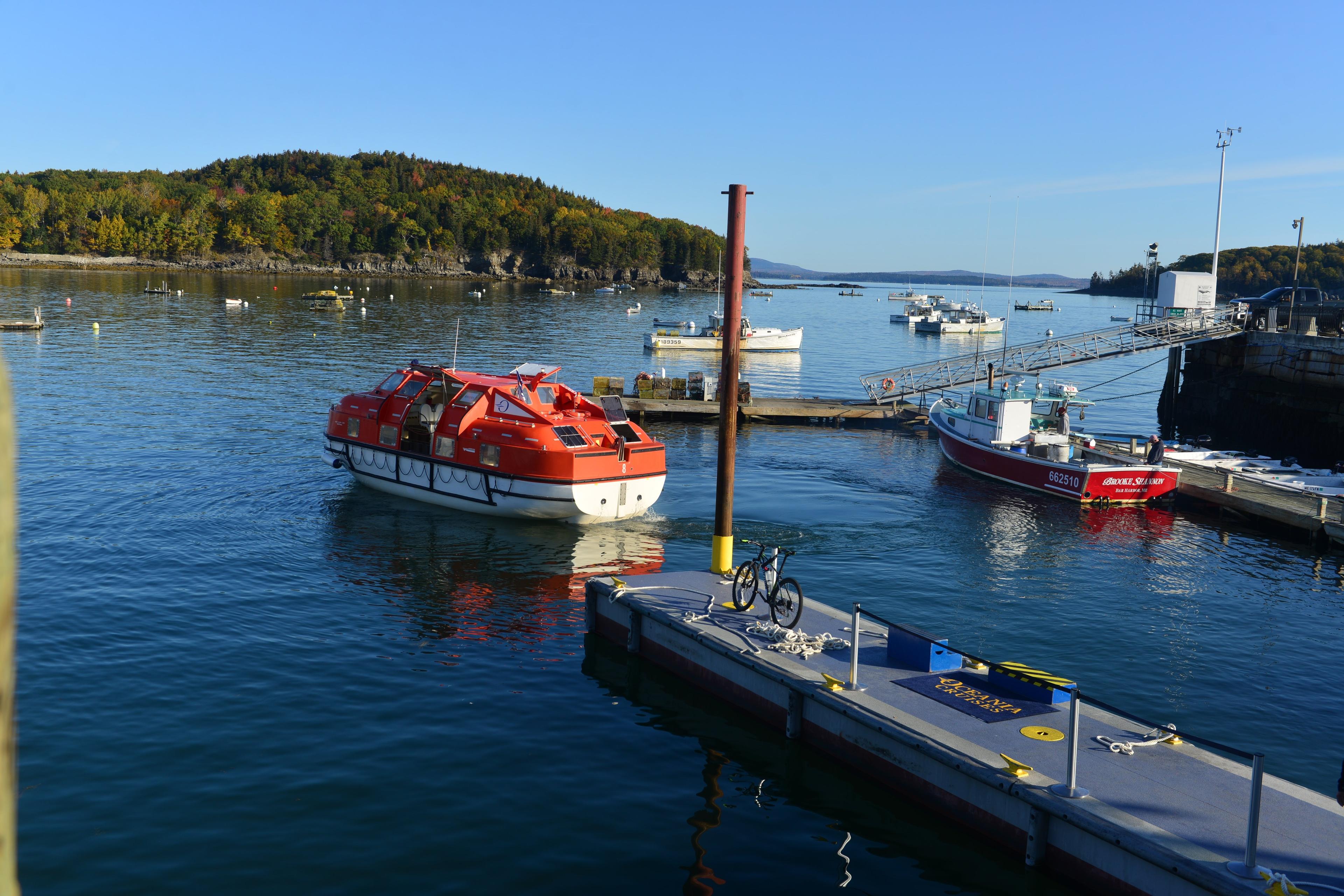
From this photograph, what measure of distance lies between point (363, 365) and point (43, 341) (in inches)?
953

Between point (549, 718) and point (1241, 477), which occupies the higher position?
point (1241, 477)

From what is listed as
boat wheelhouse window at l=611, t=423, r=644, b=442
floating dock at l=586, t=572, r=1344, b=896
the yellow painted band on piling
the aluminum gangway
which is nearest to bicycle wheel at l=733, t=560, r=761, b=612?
floating dock at l=586, t=572, r=1344, b=896

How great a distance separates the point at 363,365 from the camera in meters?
68.0

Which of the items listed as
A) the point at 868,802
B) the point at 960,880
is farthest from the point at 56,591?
the point at 960,880

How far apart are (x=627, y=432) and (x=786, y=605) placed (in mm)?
13640

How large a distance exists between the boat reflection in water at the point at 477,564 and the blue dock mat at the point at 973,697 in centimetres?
808

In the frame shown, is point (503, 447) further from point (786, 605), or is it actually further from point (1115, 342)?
point (1115, 342)

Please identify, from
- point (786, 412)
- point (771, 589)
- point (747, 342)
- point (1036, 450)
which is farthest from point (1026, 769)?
point (747, 342)

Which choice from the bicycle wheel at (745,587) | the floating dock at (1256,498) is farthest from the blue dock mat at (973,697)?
the floating dock at (1256,498)

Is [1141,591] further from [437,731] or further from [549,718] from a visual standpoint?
[437,731]

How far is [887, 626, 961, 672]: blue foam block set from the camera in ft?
52.6

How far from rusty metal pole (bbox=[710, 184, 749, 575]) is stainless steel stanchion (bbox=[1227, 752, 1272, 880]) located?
1045cm

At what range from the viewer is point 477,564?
85.0 ft

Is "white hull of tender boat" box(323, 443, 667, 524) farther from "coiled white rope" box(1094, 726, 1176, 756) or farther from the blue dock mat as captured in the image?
"coiled white rope" box(1094, 726, 1176, 756)
